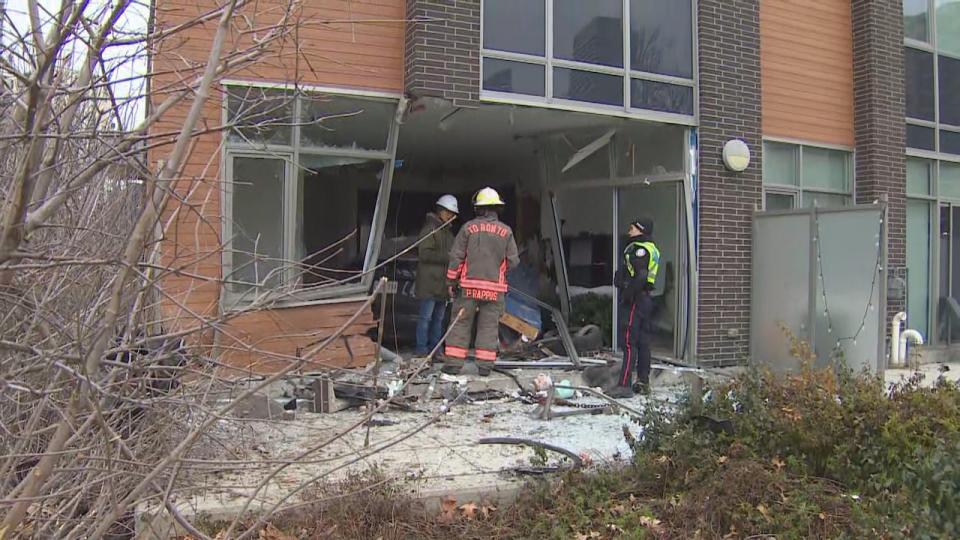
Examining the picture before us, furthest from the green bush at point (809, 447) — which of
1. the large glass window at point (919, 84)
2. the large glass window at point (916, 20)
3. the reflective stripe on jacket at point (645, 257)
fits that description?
the large glass window at point (916, 20)

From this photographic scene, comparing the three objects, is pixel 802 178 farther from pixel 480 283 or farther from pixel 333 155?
pixel 333 155

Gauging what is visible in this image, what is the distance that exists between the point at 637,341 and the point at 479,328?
150 cm

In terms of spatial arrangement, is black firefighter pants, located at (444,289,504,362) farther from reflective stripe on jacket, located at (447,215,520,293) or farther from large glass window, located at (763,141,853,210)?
large glass window, located at (763,141,853,210)

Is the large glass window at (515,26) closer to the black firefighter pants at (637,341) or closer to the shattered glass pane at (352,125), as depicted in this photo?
the shattered glass pane at (352,125)

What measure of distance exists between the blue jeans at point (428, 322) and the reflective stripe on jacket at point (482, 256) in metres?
1.00

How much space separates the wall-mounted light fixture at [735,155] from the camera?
27.5ft

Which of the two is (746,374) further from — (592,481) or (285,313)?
(285,313)

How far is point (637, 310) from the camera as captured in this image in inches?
269

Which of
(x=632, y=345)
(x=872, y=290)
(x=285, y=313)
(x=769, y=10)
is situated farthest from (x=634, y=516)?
(x=769, y=10)

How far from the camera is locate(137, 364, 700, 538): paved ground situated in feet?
11.9

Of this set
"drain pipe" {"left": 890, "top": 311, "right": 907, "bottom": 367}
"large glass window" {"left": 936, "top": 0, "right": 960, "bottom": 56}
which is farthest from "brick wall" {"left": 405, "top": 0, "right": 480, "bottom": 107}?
"large glass window" {"left": 936, "top": 0, "right": 960, "bottom": 56}

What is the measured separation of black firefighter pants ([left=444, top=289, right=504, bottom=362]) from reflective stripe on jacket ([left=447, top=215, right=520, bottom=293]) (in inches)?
3.8

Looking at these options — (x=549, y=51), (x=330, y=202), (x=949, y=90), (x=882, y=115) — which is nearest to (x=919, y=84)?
(x=949, y=90)

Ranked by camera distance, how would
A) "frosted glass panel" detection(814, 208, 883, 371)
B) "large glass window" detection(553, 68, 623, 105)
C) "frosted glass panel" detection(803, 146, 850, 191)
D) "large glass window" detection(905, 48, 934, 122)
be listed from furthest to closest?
"large glass window" detection(905, 48, 934, 122)
"frosted glass panel" detection(803, 146, 850, 191)
"frosted glass panel" detection(814, 208, 883, 371)
"large glass window" detection(553, 68, 623, 105)
